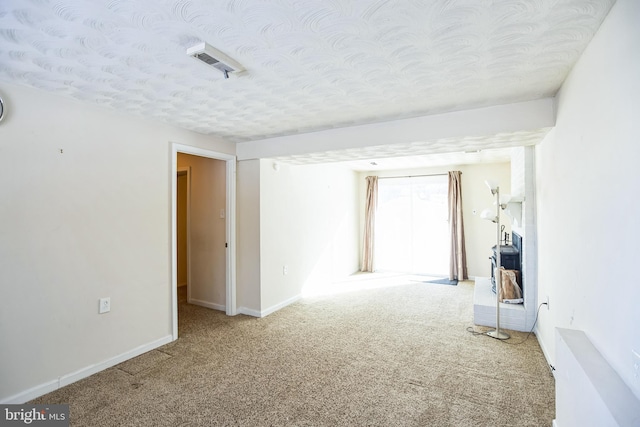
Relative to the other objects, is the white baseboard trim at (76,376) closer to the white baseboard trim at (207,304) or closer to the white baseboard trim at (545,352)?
the white baseboard trim at (207,304)

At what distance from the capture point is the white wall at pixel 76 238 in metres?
2.22

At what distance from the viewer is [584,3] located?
4.49 ft

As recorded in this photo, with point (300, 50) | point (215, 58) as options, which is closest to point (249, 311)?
point (215, 58)

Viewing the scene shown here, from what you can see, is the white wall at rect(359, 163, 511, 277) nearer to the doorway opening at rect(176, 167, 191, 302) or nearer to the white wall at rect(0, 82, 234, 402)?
the doorway opening at rect(176, 167, 191, 302)

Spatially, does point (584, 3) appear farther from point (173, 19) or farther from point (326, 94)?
point (173, 19)

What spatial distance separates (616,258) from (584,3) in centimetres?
113

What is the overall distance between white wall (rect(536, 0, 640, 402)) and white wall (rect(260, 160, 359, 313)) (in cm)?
311

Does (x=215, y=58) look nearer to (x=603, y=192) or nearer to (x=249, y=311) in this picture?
(x=603, y=192)

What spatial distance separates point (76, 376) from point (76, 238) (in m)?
1.11

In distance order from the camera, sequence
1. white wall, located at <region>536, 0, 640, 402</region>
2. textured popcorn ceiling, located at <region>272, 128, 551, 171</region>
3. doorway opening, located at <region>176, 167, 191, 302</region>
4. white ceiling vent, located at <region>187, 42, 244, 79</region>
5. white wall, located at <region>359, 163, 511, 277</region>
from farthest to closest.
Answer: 1. white wall, located at <region>359, 163, 511, 277</region>
2. doorway opening, located at <region>176, 167, 191, 302</region>
3. textured popcorn ceiling, located at <region>272, 128, 551, 171</region>
4. white ceiling vent, located at <region>187, 42, 244, 79</region>
5. white wall, located at <region>536, 0, 640, 402</region>

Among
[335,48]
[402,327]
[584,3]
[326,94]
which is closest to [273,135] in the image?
[326,94]

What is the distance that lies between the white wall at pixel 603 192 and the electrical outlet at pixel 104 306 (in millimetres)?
3454

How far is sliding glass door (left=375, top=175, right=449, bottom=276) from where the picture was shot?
6430mm

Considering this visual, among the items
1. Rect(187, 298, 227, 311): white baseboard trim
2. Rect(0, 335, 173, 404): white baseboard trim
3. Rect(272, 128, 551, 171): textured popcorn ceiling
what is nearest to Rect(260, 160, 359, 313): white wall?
Rect(272, 128, 551, 171): textured popcorn ceiling
